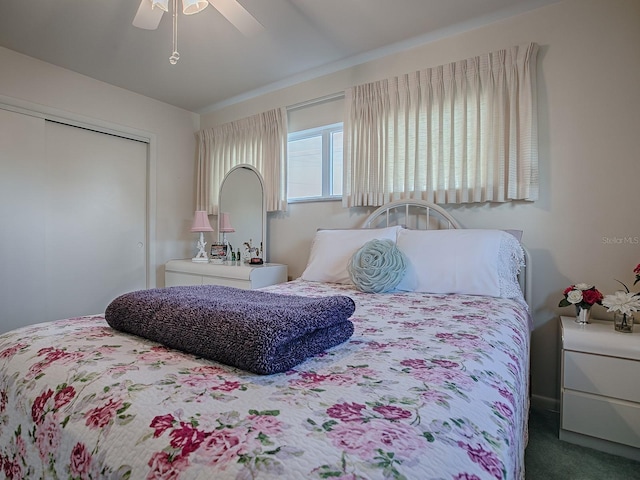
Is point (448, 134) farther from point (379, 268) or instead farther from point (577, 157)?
point (379, 268)

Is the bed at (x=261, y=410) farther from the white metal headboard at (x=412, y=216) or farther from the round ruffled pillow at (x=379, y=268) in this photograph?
the white metal headboard at (x=412, y=216)

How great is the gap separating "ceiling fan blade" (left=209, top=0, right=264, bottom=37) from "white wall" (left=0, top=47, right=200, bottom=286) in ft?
6.48

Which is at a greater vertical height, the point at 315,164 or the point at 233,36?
the point at 233,36

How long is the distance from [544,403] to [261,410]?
2185 mm

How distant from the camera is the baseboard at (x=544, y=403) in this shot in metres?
2.02

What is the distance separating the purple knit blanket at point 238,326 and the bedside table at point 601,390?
137 centimetres

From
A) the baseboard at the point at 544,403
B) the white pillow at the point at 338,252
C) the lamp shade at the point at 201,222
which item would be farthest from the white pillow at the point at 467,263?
the lamp shade at the point at 201,222

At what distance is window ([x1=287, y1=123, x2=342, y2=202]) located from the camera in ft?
9.81

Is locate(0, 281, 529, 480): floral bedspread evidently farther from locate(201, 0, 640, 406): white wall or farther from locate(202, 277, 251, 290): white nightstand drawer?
locate(202, 277, 251, 290): white nightstand drawer

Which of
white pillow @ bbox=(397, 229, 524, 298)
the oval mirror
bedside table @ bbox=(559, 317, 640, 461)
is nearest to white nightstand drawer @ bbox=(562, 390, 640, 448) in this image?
bedside table @ bbox=(559, 317, 640, 461)

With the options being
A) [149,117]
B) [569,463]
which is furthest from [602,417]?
Result: [149,117]

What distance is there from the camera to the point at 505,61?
2.14 metres

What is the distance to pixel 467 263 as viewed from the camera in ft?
5.88

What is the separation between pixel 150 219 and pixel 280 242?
4.76 feet
